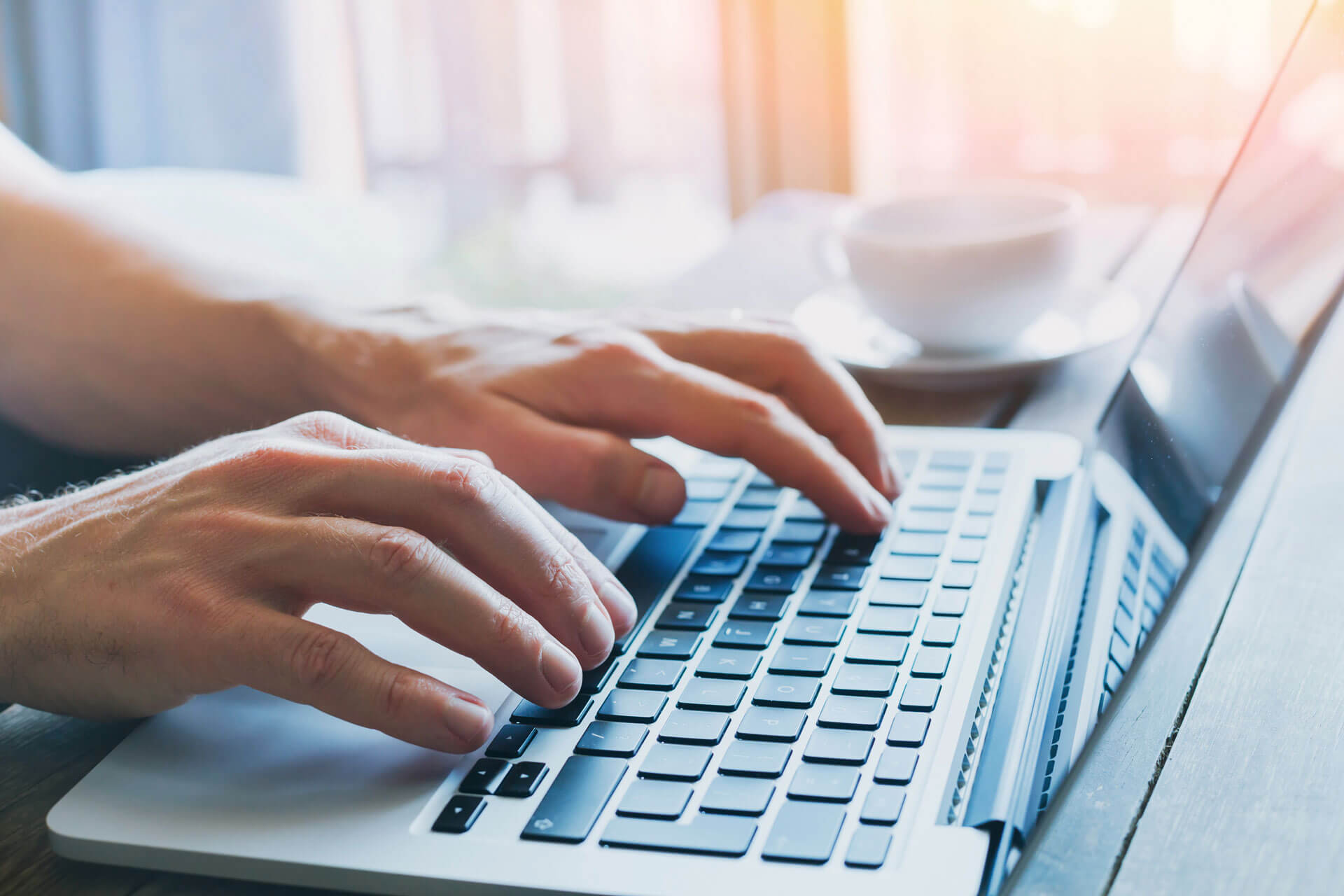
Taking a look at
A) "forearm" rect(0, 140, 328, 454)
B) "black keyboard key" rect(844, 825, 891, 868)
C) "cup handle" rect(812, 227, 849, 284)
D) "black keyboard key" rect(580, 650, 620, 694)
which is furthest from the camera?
"cup handle" rect(812, 227, 849, 284)

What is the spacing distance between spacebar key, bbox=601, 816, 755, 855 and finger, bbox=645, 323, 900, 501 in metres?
0.28

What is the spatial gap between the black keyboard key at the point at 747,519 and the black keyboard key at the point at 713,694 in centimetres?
16

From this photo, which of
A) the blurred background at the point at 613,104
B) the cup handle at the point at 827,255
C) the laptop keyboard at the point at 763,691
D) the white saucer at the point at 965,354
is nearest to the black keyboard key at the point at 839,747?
the laptop keyboard at the point at 763,691

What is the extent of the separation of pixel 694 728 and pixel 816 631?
86 millimetres

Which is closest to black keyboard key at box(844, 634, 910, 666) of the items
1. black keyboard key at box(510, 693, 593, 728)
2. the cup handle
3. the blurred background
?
black keyboard key at box(510, 693, 593, 728)

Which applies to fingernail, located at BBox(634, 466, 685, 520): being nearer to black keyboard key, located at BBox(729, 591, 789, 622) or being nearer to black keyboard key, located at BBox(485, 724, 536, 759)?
black keyboard key, located at BBox(729, 591, 789, 622)

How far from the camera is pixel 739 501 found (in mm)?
614

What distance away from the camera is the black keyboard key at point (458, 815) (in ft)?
1.16

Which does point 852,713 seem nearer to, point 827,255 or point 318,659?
point 318,659

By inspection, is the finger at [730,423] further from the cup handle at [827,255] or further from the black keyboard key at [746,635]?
the cup handle at [827,255]

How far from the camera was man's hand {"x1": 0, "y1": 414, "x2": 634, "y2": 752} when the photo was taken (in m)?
0.40

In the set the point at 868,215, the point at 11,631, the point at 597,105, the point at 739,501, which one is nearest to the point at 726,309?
the point at 868,215

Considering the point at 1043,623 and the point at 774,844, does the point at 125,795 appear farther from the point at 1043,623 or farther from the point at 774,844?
the point at 1043,623

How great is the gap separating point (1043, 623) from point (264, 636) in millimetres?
291
